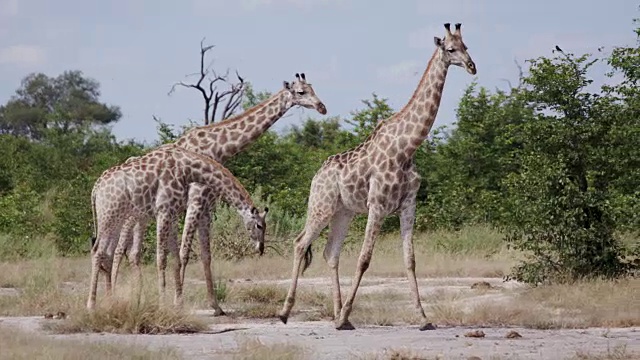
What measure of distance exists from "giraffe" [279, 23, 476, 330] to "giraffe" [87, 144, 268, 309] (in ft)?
4.09

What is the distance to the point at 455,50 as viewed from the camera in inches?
460

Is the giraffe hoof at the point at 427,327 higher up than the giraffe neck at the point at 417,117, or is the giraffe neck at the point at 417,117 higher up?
the giraffe neck at the point at 417,117

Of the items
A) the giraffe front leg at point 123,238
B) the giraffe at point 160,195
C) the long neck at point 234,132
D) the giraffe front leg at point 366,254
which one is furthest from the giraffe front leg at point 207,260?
the giraffe front leg at point 366,254

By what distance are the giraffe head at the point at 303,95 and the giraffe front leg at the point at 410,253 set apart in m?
2.60

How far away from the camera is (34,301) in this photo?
1353cm

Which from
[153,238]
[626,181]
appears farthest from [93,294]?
[153,238]

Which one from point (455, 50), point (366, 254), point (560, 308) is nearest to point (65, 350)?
point (366, 254)

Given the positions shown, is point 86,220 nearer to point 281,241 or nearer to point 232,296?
point 281,241

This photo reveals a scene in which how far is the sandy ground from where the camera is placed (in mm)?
9648

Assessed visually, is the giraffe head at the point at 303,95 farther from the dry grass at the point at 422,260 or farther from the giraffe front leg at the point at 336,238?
the dry grass at the point at 422,260

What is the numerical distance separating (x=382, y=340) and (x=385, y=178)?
6.22 feet

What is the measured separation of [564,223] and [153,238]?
28.0ft

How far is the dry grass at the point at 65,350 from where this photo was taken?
8.52 m

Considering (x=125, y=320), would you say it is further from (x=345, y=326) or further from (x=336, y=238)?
(x=336, y=238)
